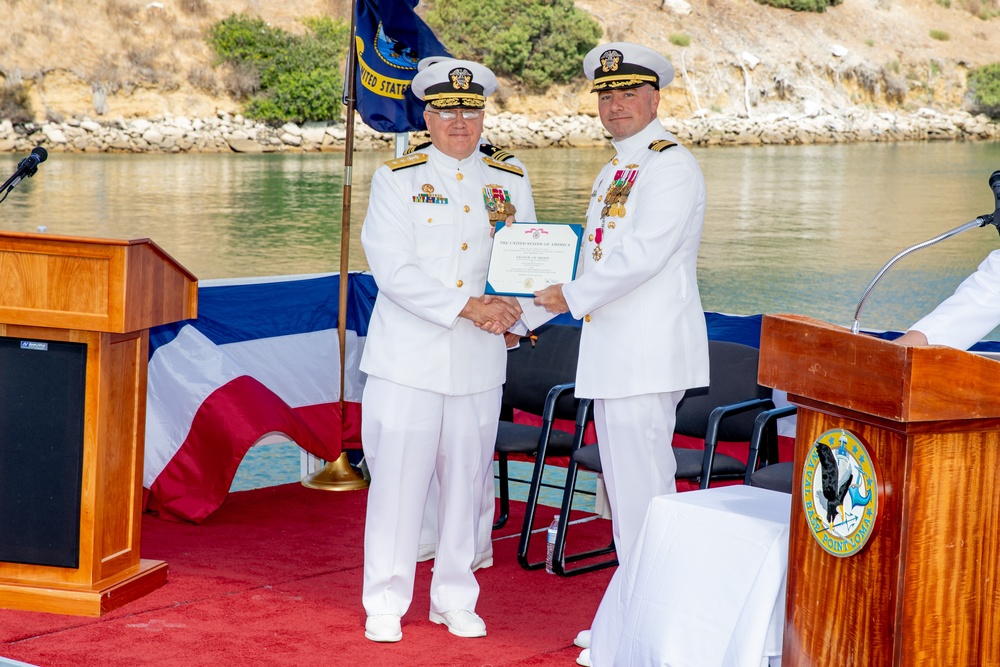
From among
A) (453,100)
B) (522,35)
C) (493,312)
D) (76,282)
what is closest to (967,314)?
(493,312)

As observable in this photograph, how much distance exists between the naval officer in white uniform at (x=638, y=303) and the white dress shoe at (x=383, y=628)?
1.56ft

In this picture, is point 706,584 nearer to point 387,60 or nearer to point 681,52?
point 387,60

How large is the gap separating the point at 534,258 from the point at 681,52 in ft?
149

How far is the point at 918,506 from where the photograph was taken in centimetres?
213

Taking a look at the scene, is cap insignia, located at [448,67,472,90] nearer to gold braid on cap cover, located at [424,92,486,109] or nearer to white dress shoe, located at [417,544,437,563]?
gold braid on cap cover, located at [424,92,486,109]

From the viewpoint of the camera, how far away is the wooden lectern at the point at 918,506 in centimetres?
211

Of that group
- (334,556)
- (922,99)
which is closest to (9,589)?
(334,556)

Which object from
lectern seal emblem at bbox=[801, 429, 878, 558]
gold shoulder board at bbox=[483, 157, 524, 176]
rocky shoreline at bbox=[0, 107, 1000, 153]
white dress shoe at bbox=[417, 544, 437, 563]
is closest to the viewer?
lectern seal emblem at bbox=[801, 429, 878, 558]

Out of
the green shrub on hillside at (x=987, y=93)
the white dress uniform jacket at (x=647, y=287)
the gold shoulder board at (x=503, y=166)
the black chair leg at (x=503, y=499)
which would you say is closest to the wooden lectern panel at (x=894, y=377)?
the white dress uniform jacket at (x=647, y=287)

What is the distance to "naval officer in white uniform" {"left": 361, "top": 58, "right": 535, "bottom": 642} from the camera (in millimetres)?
3441

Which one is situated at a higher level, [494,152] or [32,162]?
[494,152]

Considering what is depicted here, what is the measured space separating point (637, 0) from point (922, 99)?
467 inches

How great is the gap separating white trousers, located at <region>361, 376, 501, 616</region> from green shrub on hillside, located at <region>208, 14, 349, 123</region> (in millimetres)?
35175

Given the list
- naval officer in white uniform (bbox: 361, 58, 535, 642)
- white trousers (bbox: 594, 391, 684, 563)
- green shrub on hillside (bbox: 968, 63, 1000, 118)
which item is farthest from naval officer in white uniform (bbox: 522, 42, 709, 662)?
green shrub on hillside (bbox: 968, 63, 1000, 118)
